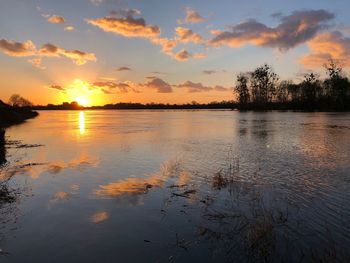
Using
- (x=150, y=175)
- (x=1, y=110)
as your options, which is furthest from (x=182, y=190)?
(x=1, y=110)

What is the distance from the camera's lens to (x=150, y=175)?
66.0 ft

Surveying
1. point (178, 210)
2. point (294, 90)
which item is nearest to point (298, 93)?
point (294, 90)

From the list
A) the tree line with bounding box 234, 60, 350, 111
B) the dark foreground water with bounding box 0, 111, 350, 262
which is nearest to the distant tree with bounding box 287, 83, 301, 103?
the tree line with bounding box 234, 60, 350, 111

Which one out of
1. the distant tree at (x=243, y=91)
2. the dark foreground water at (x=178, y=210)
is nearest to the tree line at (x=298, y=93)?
the distant tree at (x=243, y=91)

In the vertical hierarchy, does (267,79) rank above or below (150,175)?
above

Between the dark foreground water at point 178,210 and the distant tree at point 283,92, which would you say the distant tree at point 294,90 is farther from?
the dark foreground water at point 178,210

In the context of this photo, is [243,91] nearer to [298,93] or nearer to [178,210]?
[298,93]

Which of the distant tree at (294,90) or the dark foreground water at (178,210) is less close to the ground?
the distant tree at (294,90)

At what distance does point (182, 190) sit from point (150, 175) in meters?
4.24

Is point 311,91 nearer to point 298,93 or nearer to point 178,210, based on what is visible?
point 298,93

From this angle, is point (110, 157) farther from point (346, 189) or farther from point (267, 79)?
point (267, 79)

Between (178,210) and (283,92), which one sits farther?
(283,92)

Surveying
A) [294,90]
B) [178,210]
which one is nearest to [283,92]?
[294,90]

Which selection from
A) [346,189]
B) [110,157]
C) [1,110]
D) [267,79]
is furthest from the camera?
[267,79]
